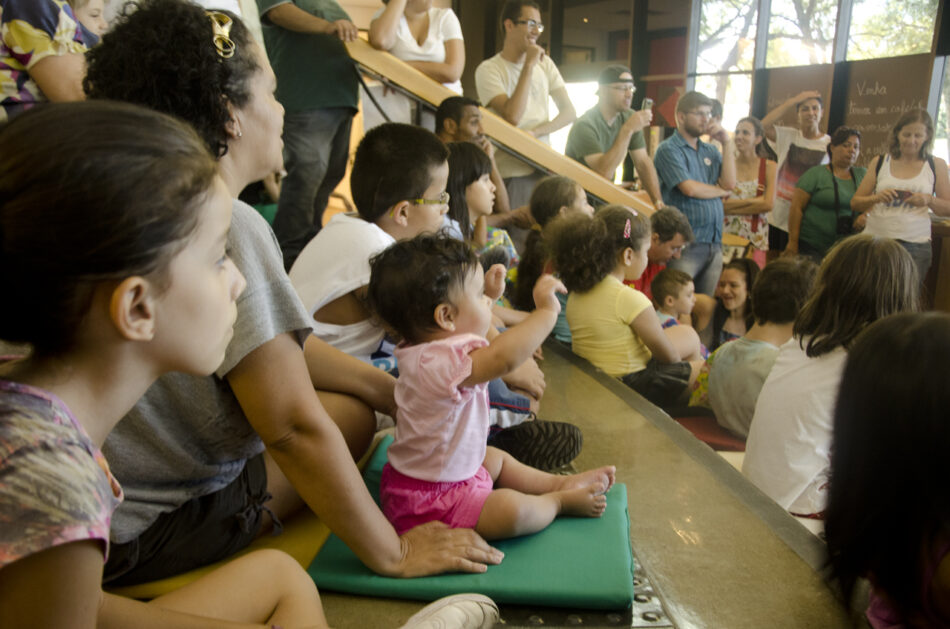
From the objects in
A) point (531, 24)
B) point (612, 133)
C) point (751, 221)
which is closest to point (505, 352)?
point (531, 24)

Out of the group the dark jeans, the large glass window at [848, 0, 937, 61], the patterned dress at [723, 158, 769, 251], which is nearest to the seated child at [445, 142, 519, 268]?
the dark jeans

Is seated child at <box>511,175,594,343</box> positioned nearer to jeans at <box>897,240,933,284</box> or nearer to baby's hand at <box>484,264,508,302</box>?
baby's hand at <box>484,264,508,302</box>

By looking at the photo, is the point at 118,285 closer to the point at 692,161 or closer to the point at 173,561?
the point at 173,561

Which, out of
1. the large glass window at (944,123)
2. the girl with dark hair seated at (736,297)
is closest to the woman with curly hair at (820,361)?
the girl with dark hair seated at (736,297)

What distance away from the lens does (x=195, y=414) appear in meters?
1.16

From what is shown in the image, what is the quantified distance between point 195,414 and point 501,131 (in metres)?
2.94

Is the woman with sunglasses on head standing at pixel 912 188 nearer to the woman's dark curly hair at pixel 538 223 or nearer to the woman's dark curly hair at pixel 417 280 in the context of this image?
the woman's dark curly hair at pixel 538 223

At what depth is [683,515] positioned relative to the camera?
170 centimetres

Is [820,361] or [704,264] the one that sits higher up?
[820,361]

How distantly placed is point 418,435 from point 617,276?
172 centimetres

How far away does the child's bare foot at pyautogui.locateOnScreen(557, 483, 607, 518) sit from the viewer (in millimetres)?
1546

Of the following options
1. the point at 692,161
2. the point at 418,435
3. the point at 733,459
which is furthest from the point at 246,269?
the point at 692,161

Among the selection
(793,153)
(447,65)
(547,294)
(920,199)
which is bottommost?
(547,294)

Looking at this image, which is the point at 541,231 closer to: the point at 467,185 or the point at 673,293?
the point at 467,185
